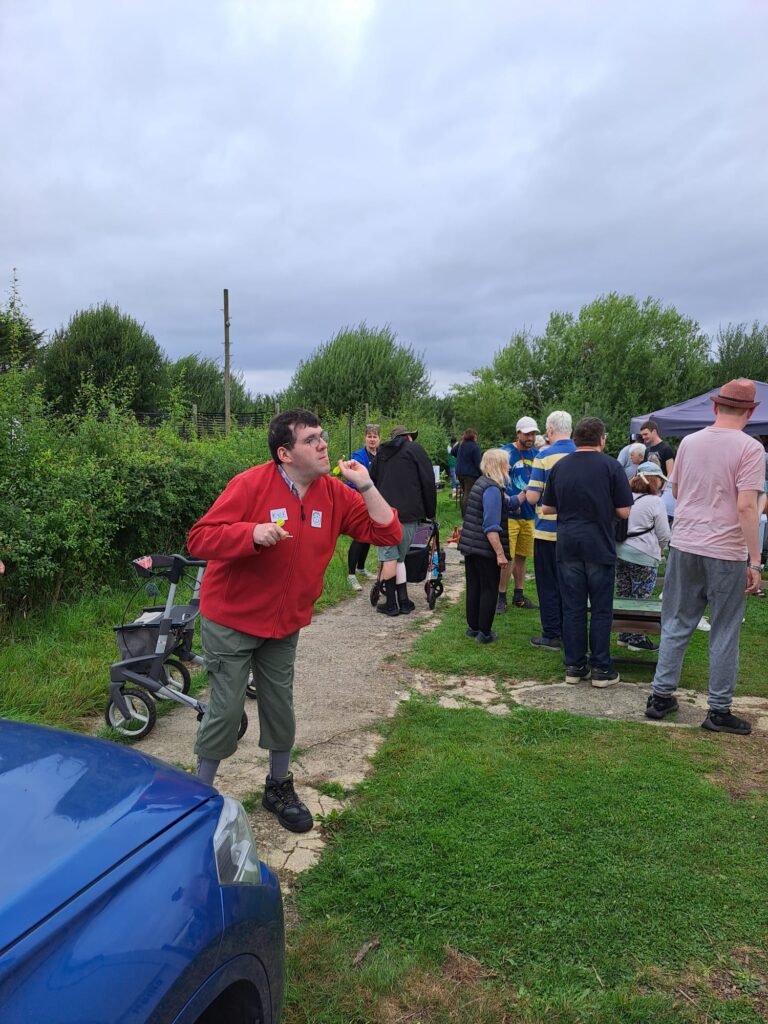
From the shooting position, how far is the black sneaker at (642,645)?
20.5 ft

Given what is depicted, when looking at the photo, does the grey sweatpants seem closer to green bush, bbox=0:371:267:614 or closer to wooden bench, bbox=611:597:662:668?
wooden bench, bbox=611:597:662:668

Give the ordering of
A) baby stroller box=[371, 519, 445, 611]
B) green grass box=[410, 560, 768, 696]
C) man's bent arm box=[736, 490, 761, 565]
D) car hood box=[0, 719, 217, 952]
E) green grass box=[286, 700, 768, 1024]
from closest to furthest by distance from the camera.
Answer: car hood box=[0, 719, 217, 952]
green grass box=[286, 700, 768, 1024]
man's bent arm box=[736, 490, 761, 565]
green grass box=[410, 560, 768, 696]
baby stroller box=[371, 519, 445, 611]

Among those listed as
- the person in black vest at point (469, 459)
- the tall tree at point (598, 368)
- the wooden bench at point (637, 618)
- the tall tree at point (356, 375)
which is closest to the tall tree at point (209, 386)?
the tall tree at point (356, 375)

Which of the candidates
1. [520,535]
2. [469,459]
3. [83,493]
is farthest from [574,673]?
[469,459]

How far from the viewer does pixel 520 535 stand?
24.4 ft

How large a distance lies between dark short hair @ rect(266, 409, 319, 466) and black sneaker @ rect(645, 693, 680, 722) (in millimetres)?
3054

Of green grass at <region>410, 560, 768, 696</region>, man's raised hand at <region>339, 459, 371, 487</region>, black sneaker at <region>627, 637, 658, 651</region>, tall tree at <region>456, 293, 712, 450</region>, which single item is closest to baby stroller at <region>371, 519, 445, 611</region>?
green grass at <region>410, 560, 768, 696</region>

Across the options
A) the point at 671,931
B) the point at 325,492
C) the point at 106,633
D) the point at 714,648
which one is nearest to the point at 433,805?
the point at 671,931

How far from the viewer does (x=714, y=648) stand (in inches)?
172

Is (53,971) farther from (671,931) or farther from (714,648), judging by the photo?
(714,648)

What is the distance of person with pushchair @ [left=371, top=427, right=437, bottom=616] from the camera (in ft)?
24.1

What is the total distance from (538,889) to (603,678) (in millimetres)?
2623

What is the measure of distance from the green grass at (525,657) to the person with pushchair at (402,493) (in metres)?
0.74

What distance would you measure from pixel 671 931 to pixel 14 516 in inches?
198
